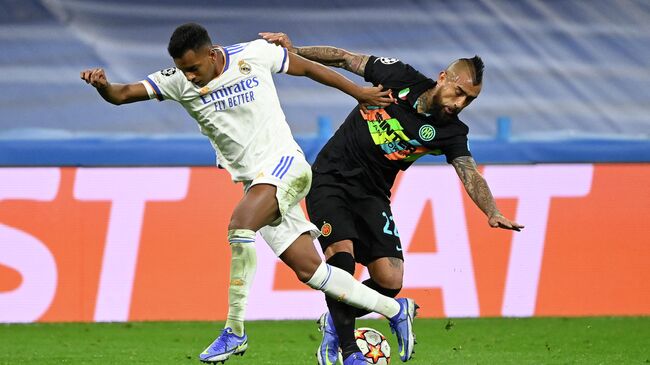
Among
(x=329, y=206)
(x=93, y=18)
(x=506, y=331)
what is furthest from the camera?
(x=93, y=18)

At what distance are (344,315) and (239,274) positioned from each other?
0.96 m

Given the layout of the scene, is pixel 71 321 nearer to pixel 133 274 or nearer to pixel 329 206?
pixel 133 274

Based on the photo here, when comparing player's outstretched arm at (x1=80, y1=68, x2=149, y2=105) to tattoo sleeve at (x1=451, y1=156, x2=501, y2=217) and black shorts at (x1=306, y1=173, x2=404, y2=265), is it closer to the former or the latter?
black shorts at (x1=306, y1=173, x2=404, y2=265)

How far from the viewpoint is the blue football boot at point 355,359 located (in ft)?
23.5

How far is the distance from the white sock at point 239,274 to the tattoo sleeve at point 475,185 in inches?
57.5

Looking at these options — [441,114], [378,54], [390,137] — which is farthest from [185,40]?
[378,54]

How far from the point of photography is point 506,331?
10305 mm

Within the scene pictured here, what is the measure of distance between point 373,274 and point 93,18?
539cm

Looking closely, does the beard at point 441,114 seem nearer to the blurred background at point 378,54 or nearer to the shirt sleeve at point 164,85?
the shirt sleeve at point 164,85

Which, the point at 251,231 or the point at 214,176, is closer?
the point at 251,231

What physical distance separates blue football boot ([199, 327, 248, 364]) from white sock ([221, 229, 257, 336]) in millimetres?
39

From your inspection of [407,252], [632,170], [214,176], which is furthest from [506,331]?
[214,176]

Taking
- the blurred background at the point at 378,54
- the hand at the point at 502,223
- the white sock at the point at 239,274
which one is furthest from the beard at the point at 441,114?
the blurred background at the point at 378,54

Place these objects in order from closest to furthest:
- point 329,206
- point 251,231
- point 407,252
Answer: point 251,231
point 329,206
point 407,252
